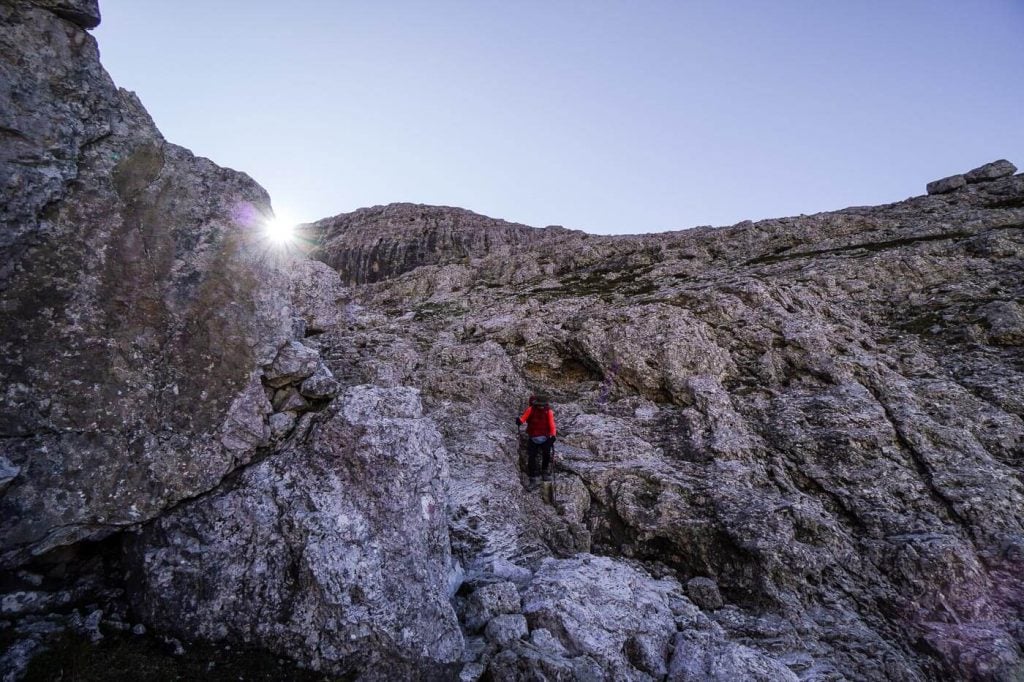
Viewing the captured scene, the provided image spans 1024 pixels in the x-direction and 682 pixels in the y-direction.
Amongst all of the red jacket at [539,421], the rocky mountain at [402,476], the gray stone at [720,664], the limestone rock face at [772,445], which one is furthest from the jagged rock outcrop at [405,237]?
the gray stone at [720,664]

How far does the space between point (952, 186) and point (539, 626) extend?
58.8 m

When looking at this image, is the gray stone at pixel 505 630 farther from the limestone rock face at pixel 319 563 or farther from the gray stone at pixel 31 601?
the gray stone at pixel 31 601

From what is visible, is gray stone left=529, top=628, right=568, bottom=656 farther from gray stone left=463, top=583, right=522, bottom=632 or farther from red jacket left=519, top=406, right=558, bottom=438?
red jacket left=519, top=406, right=558, bottom=438

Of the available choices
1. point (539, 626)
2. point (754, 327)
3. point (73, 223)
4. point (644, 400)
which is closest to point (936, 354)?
point (754, 327)

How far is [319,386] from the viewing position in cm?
1542

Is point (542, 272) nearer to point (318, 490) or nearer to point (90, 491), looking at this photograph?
point (318, 490)

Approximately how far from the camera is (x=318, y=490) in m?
13.4

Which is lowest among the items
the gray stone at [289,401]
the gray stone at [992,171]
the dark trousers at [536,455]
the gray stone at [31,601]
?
the dark trousers at [536,455]

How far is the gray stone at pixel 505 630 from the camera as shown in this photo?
1287 cm

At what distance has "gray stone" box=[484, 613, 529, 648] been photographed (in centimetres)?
1287

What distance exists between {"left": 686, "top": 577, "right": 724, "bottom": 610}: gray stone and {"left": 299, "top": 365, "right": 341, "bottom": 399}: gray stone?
13.1m

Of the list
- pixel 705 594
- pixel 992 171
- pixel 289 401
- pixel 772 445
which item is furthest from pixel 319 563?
pixel 992 171

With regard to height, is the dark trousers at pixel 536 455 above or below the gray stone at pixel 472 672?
above

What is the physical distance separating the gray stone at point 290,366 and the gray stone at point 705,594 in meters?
14.0
